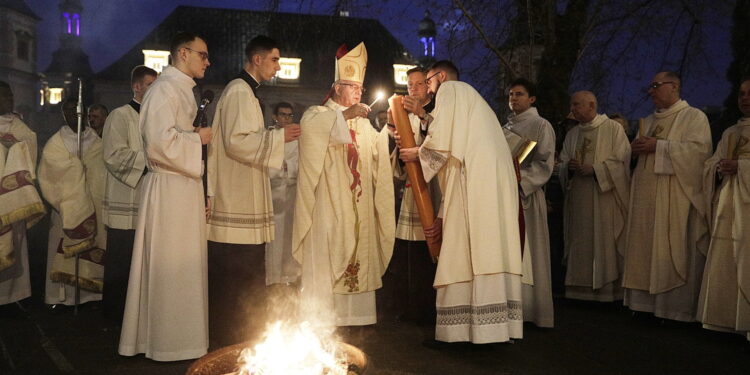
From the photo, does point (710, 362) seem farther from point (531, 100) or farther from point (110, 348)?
point (110, 348)

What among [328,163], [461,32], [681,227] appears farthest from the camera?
[461,32]

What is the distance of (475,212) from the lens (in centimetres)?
451

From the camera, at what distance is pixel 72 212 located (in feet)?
19.9

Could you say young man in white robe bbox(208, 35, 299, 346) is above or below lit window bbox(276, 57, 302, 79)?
below

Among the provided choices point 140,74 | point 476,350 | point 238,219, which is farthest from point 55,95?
point 476,350

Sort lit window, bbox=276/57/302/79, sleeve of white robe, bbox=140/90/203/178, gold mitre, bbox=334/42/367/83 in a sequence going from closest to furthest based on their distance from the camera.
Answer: sleeve of white robe, bbox=140/90/203/178, gold mitre, bbox=334/42/367/83, lit window, bbox=276/57/302/79

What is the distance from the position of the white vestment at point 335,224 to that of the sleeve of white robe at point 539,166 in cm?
148

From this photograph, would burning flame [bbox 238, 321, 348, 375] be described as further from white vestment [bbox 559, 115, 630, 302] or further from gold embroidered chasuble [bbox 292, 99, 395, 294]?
white vestment [bbox 559, 115, 630, 302]

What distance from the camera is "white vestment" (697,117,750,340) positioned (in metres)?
5.21

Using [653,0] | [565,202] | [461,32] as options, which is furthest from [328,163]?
[653,0]

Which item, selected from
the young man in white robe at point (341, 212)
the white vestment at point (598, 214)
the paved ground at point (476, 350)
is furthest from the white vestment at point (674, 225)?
the young man in white robe at point (341, 212)

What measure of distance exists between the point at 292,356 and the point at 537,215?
333 centimetres

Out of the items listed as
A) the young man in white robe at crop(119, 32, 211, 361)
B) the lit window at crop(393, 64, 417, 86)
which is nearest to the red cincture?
the young man in white robe at crop(119, 32, 211, 361)

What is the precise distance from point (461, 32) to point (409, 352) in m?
5.82
